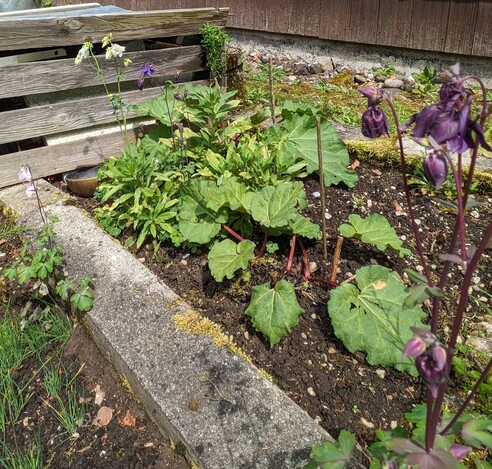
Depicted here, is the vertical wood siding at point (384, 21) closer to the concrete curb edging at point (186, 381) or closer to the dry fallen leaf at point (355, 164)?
the dry fallen leaf at point (355, 164)

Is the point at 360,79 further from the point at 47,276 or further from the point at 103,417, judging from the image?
the point at 103,417

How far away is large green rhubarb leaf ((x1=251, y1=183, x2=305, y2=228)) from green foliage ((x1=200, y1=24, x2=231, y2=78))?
194 centimetres

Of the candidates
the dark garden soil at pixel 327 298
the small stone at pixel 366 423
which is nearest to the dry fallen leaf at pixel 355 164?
the dark garden soil at pixel 327 298

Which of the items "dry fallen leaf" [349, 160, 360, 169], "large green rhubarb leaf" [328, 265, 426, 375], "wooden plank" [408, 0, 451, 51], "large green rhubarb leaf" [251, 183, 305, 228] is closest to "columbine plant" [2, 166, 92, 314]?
"large green rhubarb leaf" [251, 183, 305, 228]

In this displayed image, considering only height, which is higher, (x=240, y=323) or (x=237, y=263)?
(x=237, y=263)

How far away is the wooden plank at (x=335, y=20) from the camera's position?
19.3ft

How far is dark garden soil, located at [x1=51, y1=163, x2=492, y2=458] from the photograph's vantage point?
5.94ft

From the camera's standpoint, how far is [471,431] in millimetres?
1161

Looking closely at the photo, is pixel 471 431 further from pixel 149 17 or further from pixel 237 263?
pixel 149 17

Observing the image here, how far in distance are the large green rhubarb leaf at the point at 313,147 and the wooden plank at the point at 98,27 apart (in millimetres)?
1307

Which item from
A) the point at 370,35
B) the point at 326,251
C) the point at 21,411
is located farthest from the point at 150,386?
the point at 370,35

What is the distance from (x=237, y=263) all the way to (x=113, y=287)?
0.64 meters

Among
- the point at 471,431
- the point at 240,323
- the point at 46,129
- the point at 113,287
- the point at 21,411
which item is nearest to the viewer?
the point at 471,431

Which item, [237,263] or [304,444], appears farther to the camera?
[237,263]
